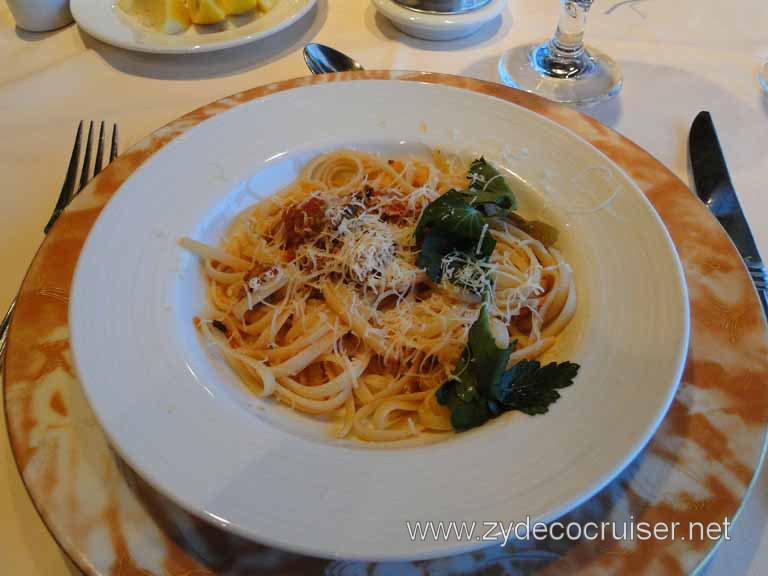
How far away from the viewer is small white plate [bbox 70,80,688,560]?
39.8 inches

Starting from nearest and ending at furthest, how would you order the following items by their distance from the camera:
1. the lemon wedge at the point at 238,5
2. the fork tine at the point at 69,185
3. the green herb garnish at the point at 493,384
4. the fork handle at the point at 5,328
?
the green herb garnish at the point at 493,384 < the fork handle at the point at 5,328 < the fork tine at the point at 69,185 < the lemon wedge at the point at 238,5

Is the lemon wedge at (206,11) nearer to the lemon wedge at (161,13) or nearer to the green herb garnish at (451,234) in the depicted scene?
the lemon wedge at (161,13)

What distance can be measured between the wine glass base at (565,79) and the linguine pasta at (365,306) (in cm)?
85

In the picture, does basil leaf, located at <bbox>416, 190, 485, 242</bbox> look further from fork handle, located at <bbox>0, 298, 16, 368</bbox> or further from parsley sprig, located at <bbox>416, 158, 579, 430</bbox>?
fork handle, located at <bbox>0, 298, 16, 368</bbox>

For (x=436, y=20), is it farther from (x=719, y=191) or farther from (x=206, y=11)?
(x=719, y=191)

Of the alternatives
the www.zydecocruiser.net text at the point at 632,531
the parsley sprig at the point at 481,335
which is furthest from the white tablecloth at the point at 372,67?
the www.zydecocruiser.net text at the point at 632,531

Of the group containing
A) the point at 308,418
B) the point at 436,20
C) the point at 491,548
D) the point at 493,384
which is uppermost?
the point at 436,20

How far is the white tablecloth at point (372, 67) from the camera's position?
1977 mm

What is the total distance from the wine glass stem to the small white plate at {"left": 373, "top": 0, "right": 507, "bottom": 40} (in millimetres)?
289

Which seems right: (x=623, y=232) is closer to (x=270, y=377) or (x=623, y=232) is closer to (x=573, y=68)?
(x=270, y=377)

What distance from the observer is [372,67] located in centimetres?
242

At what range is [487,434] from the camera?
1.13 meters

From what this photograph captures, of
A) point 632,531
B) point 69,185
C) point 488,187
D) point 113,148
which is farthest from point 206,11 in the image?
point 632,531

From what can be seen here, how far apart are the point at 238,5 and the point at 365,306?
70.6 inches
